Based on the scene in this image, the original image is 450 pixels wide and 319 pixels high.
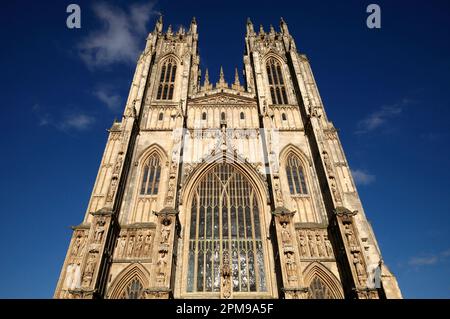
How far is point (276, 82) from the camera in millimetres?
25172

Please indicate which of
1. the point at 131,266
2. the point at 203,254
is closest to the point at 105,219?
the point at 131,266

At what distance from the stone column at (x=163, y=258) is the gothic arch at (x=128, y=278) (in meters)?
1.66

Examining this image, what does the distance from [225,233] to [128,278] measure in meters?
5.67

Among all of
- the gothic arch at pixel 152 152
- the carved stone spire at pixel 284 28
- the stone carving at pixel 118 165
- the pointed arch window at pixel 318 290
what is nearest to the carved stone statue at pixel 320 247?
the pointed arch window at pixel 318 290

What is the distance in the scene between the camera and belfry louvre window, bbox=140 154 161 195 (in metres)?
18.2

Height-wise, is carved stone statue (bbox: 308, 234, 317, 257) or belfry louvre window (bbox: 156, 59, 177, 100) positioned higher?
belfry louvre window (bbox: 156, 59, 177, 100)

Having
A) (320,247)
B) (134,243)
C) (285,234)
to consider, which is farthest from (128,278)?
(320,247)

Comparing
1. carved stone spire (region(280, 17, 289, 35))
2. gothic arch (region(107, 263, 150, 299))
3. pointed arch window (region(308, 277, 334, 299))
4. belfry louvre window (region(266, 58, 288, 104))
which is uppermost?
carved stone spire (region(280, 17, 289, 35))

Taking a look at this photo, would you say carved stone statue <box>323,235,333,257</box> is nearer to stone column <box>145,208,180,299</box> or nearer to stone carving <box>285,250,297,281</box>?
stone carving <box>285,250,297,281</box>

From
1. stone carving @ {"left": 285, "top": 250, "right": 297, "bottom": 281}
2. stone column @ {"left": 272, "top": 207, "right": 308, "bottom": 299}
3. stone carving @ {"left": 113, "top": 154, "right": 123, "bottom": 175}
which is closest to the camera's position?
stone column @ {"left": 272, "top": 207, "right": 308, "bottom": 299}

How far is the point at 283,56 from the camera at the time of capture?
26.9 metres

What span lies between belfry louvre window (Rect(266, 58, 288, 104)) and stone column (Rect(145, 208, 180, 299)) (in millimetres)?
13713

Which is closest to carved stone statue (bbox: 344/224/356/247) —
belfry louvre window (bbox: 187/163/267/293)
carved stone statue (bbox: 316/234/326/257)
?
carved stone statue (bbox: 316/234/326/257)
